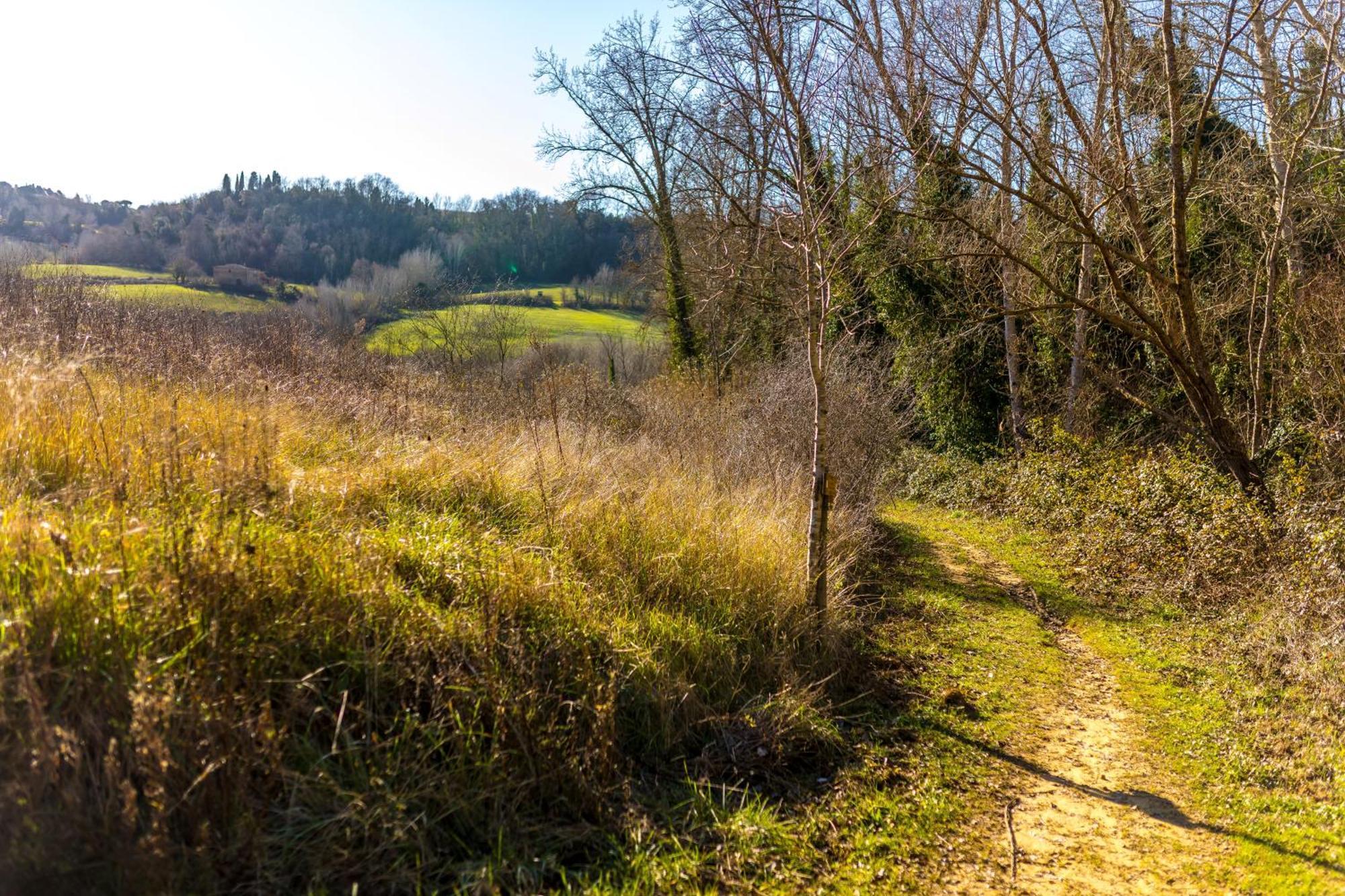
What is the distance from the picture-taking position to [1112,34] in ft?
24.0

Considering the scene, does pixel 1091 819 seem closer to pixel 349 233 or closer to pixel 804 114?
pixel 804 114

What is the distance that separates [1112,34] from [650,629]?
710 cm

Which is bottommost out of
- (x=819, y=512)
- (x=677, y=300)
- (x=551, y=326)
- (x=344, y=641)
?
(x=344, y=641)

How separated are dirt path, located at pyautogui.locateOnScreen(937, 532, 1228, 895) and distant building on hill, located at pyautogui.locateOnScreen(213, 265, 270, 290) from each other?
43688 mm

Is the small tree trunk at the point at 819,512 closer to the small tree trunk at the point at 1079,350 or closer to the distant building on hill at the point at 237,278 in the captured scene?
the small tree trunk at the point at 1079,350

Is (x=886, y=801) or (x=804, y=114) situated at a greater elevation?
(x=804, y=114)

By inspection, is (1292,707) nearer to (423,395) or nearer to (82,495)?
(82,495)

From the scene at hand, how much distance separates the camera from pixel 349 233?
5131cm

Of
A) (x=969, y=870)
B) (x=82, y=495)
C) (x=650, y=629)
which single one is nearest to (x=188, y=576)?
(x=82, y=495)

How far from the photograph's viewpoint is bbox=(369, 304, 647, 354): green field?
67.0 ft

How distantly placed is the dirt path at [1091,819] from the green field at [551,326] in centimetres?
1589

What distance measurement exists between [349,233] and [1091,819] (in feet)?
181

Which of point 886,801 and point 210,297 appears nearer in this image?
point 886,801

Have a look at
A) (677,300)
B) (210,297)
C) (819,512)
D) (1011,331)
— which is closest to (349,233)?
(210,297)
